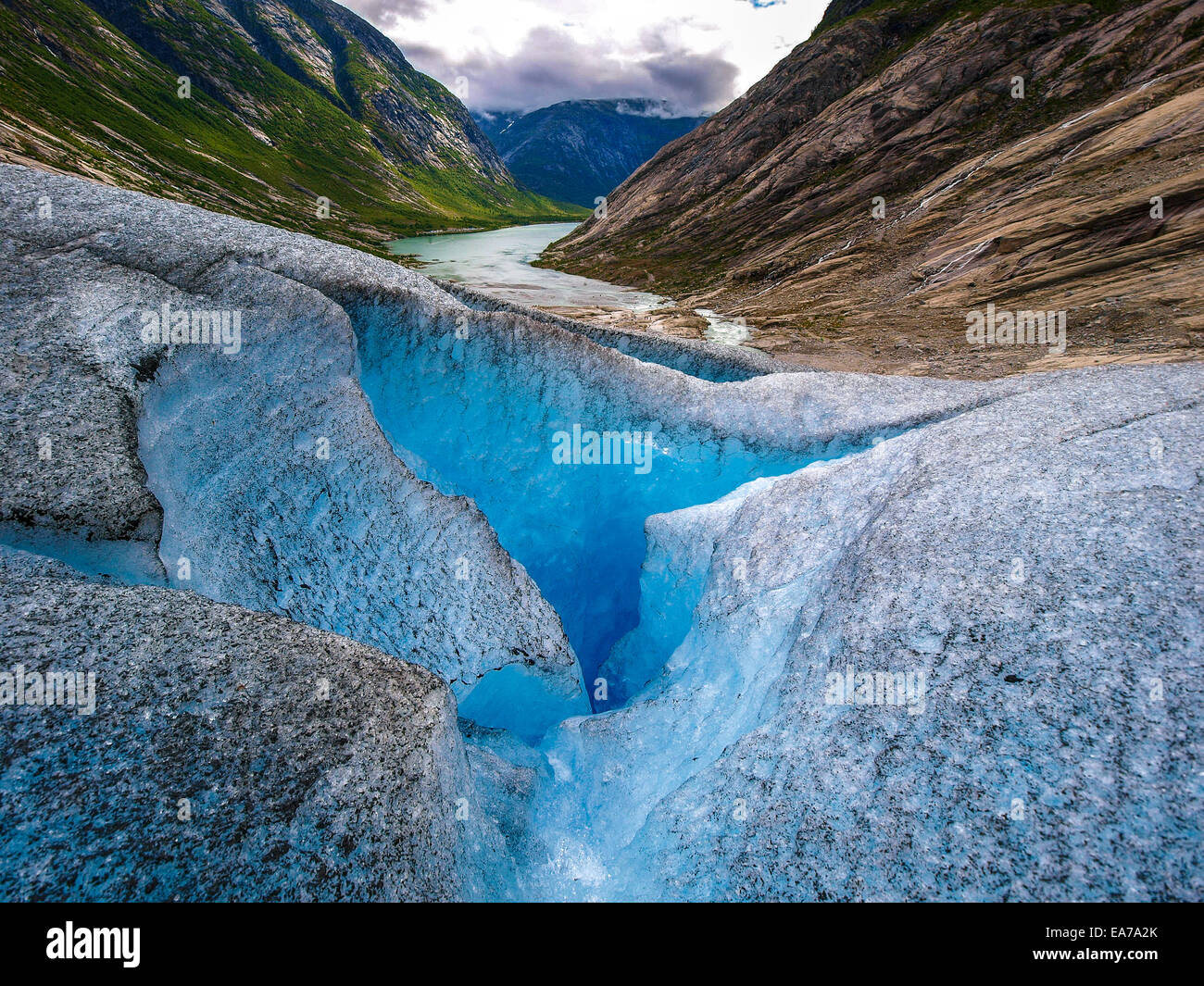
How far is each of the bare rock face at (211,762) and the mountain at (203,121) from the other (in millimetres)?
86714

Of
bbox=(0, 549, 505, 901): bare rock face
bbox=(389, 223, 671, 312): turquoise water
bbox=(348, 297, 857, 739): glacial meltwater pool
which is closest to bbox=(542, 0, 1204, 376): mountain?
bbox=(389, 223, 671, 312): turquoise water

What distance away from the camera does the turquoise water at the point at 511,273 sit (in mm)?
55531

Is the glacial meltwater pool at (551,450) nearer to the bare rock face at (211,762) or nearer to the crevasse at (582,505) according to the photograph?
the crevasse at (582,505)

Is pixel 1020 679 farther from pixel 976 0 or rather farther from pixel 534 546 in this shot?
pixel 976 0

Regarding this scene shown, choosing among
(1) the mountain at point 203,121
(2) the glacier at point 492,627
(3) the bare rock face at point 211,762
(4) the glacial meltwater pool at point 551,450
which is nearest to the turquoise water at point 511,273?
(1) the mountain at point 203,121

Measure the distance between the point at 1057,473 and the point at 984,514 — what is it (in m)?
0.95

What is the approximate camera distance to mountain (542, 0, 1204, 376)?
87.2 feet

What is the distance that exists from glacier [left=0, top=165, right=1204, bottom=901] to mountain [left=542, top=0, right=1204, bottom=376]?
2136 centimetres

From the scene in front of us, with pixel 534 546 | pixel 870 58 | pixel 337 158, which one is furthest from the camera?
pixel 337 158

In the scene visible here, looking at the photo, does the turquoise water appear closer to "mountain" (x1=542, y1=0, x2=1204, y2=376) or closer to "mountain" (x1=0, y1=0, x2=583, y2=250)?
"mountain" (x1=542, y1=0, x2=1204, y2=376)

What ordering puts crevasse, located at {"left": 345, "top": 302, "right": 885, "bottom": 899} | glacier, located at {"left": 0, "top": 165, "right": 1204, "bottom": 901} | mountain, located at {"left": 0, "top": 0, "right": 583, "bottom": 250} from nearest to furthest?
glacier, located at {"left": 0, "top": 165, "right": 1204, "bottom": 901}, crevasse, located at {"left": 345, "top": 302, "right": 885, "bottom": 899}, mountain, located at {"left": 0, "top": 0, "right": 583, "bottom": 250}

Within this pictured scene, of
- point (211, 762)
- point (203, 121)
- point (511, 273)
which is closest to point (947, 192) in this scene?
point (511, 273)

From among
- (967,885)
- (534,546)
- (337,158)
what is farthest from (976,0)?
(337,158)
